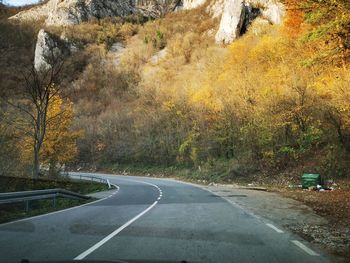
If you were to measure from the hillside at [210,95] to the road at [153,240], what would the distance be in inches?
352

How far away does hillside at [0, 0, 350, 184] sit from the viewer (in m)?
27.0

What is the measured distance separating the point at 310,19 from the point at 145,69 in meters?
76.7

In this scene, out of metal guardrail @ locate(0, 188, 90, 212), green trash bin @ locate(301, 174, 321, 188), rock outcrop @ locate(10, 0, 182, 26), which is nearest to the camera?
metal guardrail @ locate(0, 188, 90, 212)

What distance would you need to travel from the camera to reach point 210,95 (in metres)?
45.8

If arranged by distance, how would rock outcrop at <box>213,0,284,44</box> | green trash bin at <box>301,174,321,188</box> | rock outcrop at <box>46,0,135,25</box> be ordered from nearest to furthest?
1. green trash bin at <box>301,174,321,188</box>
2. rock outcrop at <box>213,0,284,44</box>
3. rock outcrop at <box>46,0,135,25</box>

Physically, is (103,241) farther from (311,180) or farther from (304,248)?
(311,180)

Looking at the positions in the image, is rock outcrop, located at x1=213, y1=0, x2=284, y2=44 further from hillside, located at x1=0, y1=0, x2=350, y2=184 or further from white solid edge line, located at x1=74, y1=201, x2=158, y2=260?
white solid edge line, located at x1=74, y1=201, x2=158, y2=260

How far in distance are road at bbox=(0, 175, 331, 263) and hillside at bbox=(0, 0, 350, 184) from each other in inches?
352

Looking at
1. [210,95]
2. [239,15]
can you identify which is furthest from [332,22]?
[239,15]

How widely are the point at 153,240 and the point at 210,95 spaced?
3886 centimetres

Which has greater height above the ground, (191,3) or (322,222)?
(191,3)

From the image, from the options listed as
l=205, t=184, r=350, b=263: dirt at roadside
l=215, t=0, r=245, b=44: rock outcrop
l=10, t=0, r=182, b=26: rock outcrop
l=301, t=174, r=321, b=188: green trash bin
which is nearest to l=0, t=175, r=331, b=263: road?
l=205, t=184, r=350, b=263: dirt at roadside

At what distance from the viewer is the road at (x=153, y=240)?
628 cm

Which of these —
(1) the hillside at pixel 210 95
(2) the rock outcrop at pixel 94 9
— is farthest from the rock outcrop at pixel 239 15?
(2) the rock outcrop at pixel 94 9
